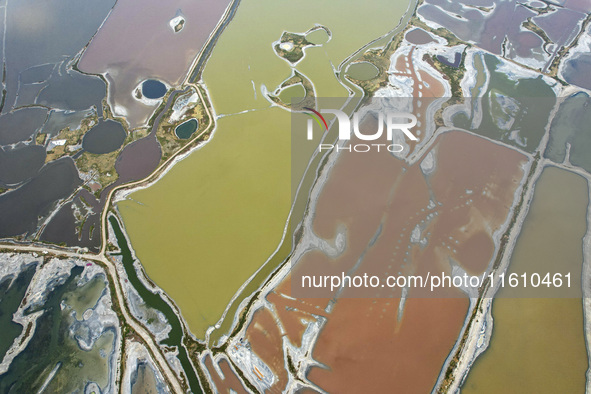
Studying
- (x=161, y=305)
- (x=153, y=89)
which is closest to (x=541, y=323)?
(x=161, y=305)

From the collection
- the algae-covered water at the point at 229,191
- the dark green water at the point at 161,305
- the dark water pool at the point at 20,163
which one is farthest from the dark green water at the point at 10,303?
the dark water pool at the point at 20,163

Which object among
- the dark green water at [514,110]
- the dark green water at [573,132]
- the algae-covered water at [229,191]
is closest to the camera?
the algae-covered water at [229,191]

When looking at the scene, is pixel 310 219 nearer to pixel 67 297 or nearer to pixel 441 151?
pixel 441 151

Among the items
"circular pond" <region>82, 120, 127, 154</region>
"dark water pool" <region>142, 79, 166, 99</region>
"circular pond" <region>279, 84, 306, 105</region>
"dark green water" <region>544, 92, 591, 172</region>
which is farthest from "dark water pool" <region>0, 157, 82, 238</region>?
"dark green water" <region>544, 92, 591, 172</region>

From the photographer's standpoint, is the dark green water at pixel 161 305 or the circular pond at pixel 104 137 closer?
the dark green water at pixel 161 305

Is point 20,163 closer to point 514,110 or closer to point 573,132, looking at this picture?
point 514,110

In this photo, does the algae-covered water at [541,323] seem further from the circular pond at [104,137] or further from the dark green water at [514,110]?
the circular pond at [104,137]
